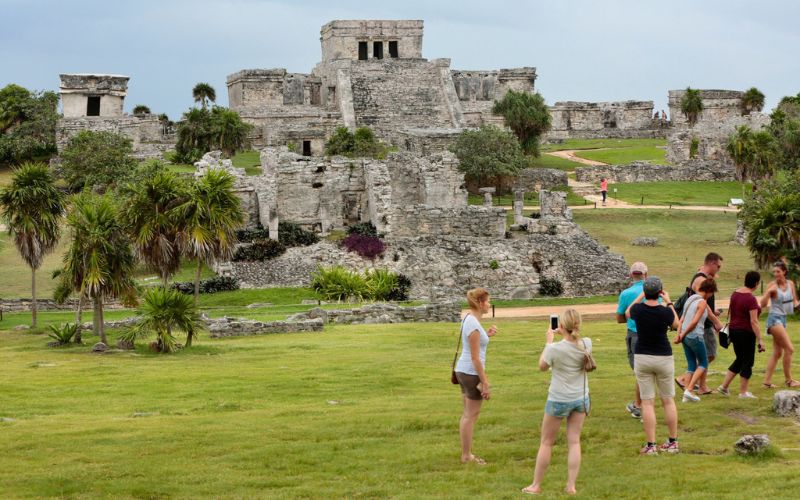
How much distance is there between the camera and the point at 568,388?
516 inches

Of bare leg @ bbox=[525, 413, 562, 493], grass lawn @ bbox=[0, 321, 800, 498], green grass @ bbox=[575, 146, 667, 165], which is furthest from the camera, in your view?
green grass @ bbox=[575, 146, 667, 165]

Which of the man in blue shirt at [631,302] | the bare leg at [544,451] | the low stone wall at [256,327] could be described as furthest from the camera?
the low stone wall at [256,327]

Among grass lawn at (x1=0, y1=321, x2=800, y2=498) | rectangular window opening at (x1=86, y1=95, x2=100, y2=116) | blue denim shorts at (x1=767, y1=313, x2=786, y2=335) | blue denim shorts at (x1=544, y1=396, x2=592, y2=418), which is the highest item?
rectangular window opening at (x1=86, y1=95, x2=100, y2=116)

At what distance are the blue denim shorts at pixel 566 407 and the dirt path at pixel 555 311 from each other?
19544 millimetres

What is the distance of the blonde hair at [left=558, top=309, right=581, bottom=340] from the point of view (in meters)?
13.0

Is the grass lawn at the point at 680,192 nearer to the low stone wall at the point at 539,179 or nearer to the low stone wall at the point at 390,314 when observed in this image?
the low stone wall at the point at 539,179

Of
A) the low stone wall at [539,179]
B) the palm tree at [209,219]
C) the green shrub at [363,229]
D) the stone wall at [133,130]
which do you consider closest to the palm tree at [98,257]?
the palm tree at [209,219]

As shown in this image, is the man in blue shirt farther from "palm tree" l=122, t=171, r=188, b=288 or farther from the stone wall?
the stone wall

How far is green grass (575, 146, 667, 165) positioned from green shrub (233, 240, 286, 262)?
28.2 m

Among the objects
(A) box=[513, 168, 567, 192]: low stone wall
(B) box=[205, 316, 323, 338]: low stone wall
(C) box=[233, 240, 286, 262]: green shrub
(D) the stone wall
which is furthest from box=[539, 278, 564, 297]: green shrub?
(D) the stone wall

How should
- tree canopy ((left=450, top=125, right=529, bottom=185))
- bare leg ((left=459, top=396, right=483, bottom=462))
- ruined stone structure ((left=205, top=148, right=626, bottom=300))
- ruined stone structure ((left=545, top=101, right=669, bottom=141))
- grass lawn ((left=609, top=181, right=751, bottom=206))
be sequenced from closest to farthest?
bare leg ((left=459, top=396, right=483, bottom=462)) → ruined stone structure ((left=205, top=148, right=626, bottom=300)) → tree canopy ((left=450, top=125, right=529, bottom=185)) → grass lawn ((left=609, top=181, right=751, bottom=206)) → ruined stone structure ((left=545, top=101, right=669, bottom=141))

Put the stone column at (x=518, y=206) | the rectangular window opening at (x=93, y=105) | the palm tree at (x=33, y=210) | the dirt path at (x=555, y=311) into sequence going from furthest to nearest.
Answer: the rectangular window opening at (x=93, y=105) < the stone column at (x=518, y=206) < the dirt path at (x=555, y=311) < the palm tree at (x=33, y=210)

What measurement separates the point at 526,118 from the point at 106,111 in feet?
67.2

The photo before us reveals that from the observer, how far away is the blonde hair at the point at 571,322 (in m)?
13.0
